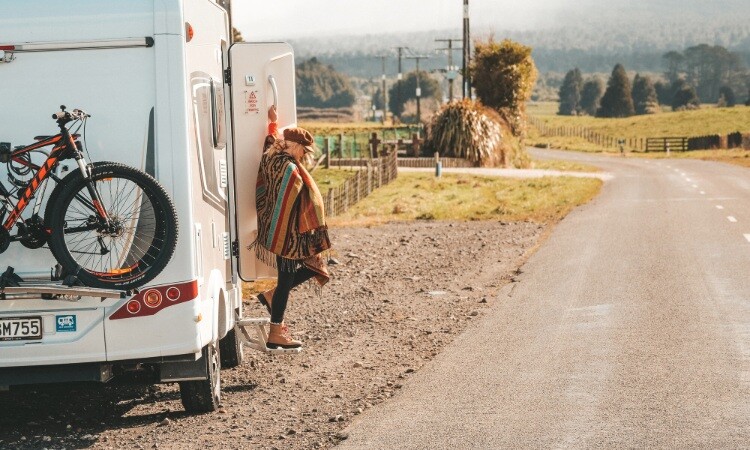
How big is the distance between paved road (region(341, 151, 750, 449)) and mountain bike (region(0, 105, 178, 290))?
166cm

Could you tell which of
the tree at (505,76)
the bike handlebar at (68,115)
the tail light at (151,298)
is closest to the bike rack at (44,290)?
the tail light at (151,298)

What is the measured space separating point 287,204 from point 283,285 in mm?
738

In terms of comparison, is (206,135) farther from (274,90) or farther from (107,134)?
(274,90)

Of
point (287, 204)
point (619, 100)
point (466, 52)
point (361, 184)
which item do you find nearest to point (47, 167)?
point (287, 204)

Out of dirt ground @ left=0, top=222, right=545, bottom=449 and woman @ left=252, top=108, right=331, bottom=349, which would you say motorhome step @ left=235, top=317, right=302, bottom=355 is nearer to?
dirt ground @ left=0, top=222, right=545, bottom=449

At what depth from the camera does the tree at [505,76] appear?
48.8 metres

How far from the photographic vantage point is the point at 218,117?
316 inches

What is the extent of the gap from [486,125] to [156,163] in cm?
3891

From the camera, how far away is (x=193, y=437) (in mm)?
7082

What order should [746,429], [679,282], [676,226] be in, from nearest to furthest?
[746,429] → [679,282] → [676,226]

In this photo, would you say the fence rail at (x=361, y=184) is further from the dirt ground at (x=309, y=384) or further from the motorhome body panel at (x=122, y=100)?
the motorhome body panel at (x=122, y=100)

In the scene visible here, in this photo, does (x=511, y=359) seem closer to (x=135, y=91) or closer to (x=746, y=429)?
(x=746, y=429)

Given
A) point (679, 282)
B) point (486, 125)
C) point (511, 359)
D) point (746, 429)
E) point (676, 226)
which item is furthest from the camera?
point (486, 125)

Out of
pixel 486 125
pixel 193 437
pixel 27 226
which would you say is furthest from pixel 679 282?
pixel 486 125
